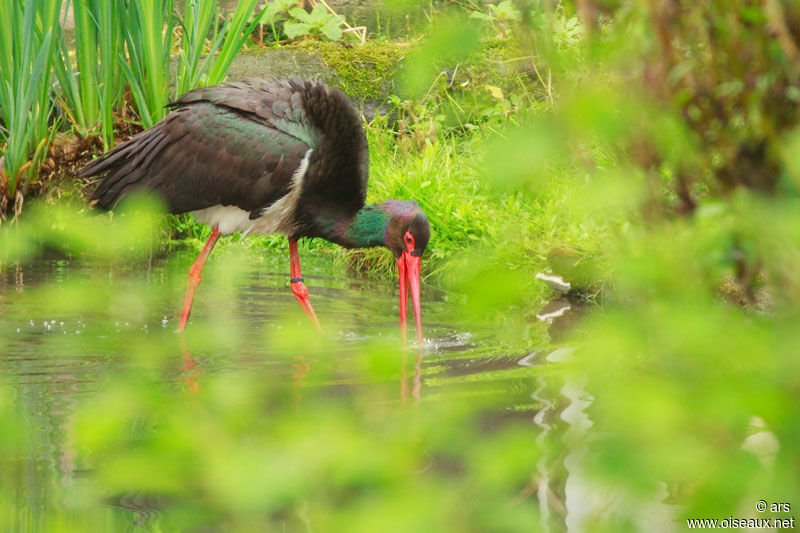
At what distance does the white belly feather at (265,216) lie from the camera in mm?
4949

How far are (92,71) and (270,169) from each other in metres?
2.28

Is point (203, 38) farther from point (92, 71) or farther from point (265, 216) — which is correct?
point (265, 216)

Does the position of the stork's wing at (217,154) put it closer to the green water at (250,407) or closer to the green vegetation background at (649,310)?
the green water at (250,407)

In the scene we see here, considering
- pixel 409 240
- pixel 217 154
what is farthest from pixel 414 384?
pixel 217 154

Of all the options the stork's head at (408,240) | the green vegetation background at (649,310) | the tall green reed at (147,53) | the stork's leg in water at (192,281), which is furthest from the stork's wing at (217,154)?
the green vegetation background at (649,310)

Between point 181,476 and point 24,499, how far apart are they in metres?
1.30

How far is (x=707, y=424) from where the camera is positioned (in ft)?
3.45

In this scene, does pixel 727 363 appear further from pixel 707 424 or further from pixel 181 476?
pixel 181 476

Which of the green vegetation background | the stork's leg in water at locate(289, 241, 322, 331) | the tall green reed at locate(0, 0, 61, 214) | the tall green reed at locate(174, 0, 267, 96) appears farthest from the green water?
the tall green reed at locate(174, 0, 267, 96)

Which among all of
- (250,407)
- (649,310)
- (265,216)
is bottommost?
(265,216)

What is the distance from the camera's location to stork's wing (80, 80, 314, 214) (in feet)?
16.1

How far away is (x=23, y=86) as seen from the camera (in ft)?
19.3

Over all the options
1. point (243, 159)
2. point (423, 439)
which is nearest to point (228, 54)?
point (243, 159)

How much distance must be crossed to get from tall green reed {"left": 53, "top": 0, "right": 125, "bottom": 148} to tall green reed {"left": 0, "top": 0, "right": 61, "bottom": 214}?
18 cm
